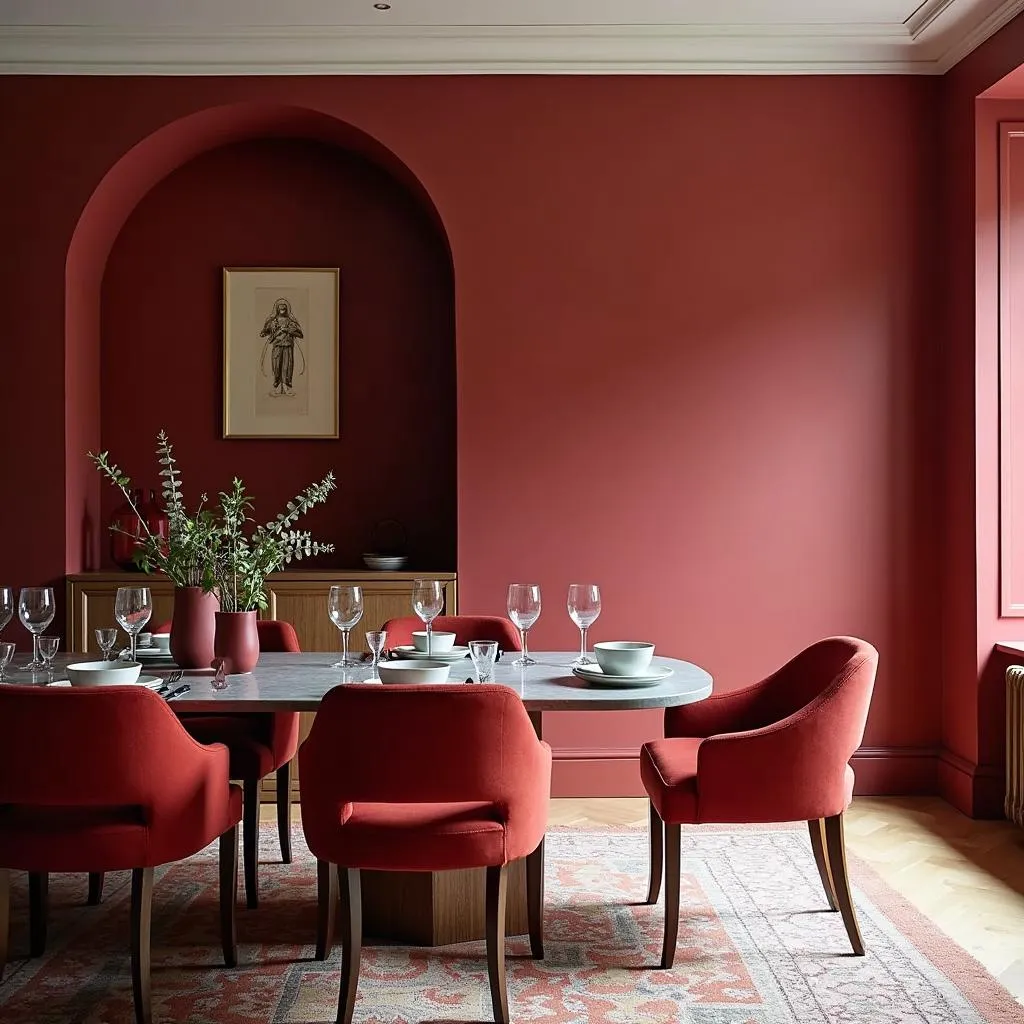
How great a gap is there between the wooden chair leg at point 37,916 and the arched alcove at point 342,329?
6.99ft

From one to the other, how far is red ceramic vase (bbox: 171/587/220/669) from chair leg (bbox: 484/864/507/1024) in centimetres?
106

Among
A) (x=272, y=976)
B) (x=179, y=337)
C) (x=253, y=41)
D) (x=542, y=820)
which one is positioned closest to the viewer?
(x=542, y=820)

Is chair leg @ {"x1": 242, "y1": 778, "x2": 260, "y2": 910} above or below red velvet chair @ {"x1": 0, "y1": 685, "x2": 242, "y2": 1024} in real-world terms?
below

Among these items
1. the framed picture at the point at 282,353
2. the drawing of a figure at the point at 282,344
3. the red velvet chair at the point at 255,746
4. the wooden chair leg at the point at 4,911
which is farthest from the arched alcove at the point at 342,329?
the wooden chair leg at the point at 4,911

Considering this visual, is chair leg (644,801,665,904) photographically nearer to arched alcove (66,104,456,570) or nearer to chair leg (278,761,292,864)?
chair leg (278,761,292,864)

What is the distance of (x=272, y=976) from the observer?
2.64 meters

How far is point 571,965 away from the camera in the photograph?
271cm

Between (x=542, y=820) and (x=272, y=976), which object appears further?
(x=272, y=976)

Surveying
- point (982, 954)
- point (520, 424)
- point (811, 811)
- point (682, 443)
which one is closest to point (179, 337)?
point (520, 424)

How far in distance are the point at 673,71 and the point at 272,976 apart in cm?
358

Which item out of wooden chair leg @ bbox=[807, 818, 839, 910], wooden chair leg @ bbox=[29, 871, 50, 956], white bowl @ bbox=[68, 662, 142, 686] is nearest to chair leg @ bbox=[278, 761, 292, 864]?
wooden chair leg @ bbox=[29, 871, 50, 956]

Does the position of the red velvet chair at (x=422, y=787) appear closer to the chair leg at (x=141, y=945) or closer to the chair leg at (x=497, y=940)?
the chair leg at (x=497, y=940)

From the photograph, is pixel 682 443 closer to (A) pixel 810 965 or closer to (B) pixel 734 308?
(B) pixel 734 308

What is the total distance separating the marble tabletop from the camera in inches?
98.1
